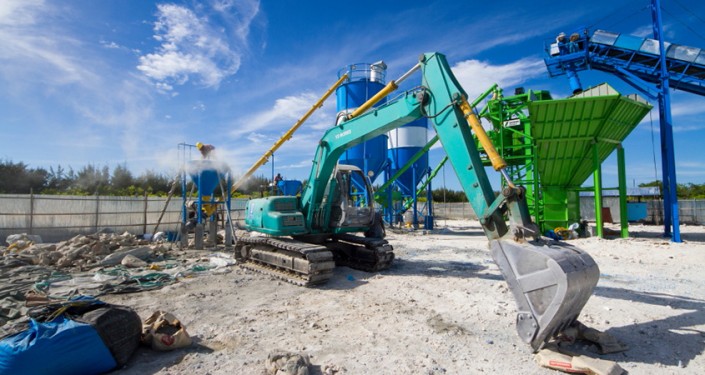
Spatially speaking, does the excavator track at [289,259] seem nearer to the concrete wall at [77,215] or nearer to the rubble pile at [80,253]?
the rubble pile at [80,253]

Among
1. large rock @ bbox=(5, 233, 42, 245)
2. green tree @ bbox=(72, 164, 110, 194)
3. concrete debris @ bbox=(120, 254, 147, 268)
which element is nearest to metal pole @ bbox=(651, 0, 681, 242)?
concrete debris @ bbox=(120, 254, 147, 268)

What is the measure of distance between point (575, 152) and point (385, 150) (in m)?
9.07

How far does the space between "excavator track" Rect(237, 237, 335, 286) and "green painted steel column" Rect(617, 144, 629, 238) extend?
1179cm

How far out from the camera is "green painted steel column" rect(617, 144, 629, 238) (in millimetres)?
13688

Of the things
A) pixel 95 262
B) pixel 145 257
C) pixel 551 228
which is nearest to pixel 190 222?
pixel 145 257

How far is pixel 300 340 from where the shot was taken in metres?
4.65

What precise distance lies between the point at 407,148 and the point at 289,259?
50.4ft

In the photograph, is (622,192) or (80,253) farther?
(622,192)

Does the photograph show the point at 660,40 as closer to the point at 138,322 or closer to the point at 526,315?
the point at 526,315

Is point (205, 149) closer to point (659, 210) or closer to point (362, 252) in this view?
point (362, 252)

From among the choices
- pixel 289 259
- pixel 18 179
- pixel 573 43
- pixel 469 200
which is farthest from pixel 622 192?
pixel 18 179

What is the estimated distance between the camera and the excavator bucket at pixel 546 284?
370 centimetres

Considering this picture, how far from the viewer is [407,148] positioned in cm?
2212

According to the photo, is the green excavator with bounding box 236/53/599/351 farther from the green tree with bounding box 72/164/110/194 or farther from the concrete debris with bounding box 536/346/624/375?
the green tree with bounding box 72/164/110/194
